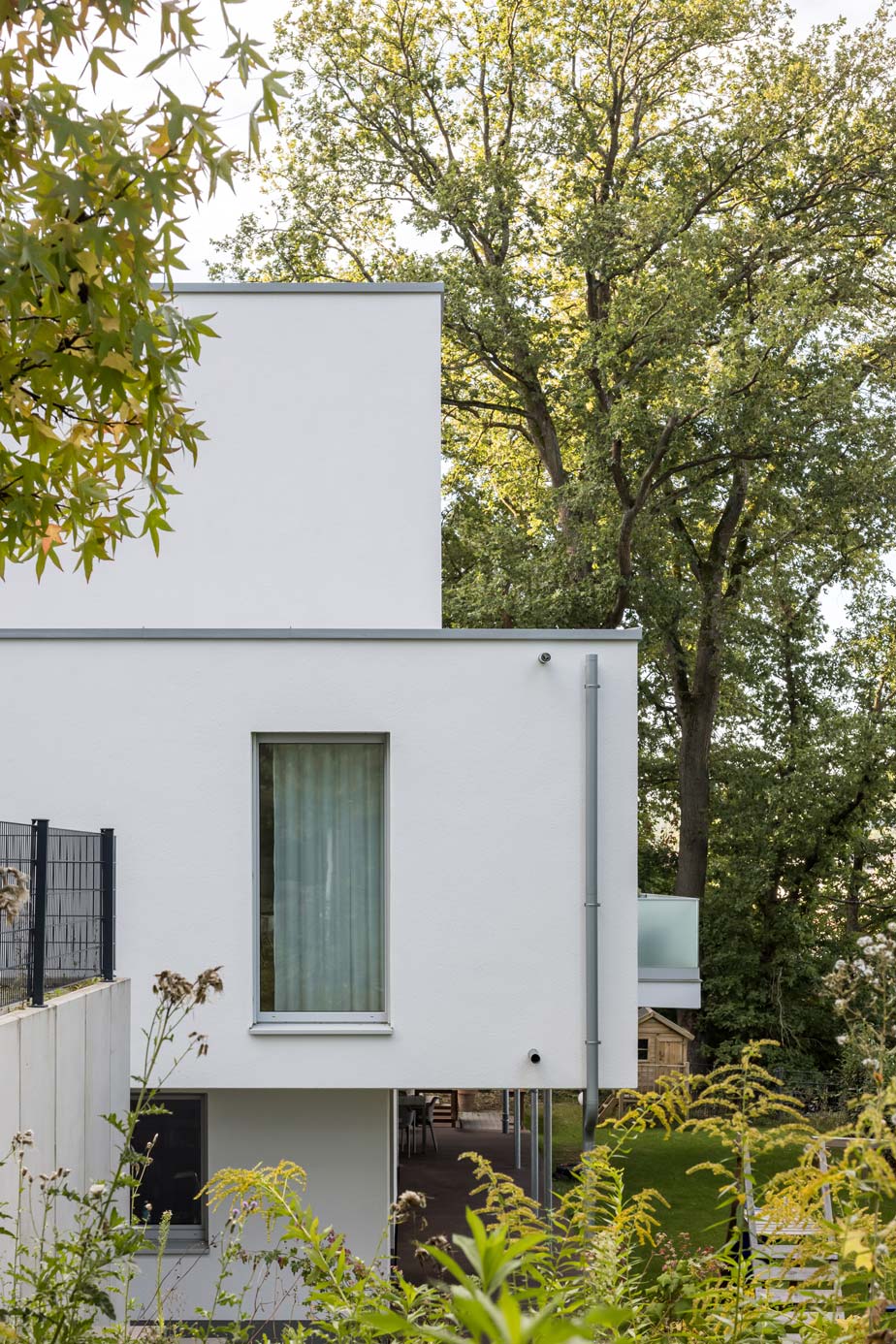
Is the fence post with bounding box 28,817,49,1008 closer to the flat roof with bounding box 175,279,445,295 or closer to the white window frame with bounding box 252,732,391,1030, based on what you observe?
the white window frame with bounding box 252,732,391,1030

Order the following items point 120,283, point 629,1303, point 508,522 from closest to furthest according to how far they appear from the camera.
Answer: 1. point 629,1303
2. point 120,283
3. point 508,522

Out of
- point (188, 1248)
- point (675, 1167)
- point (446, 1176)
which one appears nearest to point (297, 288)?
point (188, 1248)

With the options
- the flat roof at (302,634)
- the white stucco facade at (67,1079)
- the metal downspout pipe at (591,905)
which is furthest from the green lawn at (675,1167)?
the white stucco facade at (67,1079)

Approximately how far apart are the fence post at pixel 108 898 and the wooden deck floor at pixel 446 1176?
458 centimetres

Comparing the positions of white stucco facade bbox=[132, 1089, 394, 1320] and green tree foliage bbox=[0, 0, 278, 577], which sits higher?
green tree foliage bbox=[0, 0, 278, 577]

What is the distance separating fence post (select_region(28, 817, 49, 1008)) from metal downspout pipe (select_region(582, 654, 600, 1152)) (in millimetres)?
3507

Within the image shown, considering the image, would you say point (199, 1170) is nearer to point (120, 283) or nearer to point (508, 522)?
point (120, 283)

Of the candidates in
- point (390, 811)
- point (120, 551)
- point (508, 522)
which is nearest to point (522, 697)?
point (390, 811)

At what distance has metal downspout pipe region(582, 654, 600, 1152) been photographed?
827 cm

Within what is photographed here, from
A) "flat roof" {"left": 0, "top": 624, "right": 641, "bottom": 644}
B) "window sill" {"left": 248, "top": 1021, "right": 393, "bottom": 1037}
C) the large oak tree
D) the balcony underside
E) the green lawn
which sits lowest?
the green lawn

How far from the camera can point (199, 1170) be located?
937 cm

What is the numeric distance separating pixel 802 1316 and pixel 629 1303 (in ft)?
1.19

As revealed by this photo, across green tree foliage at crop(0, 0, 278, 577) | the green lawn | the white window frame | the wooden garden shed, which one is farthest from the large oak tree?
green tree foliage at crop(0, 0, 278, 577)

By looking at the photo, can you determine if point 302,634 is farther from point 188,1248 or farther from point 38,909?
point 188,1248
